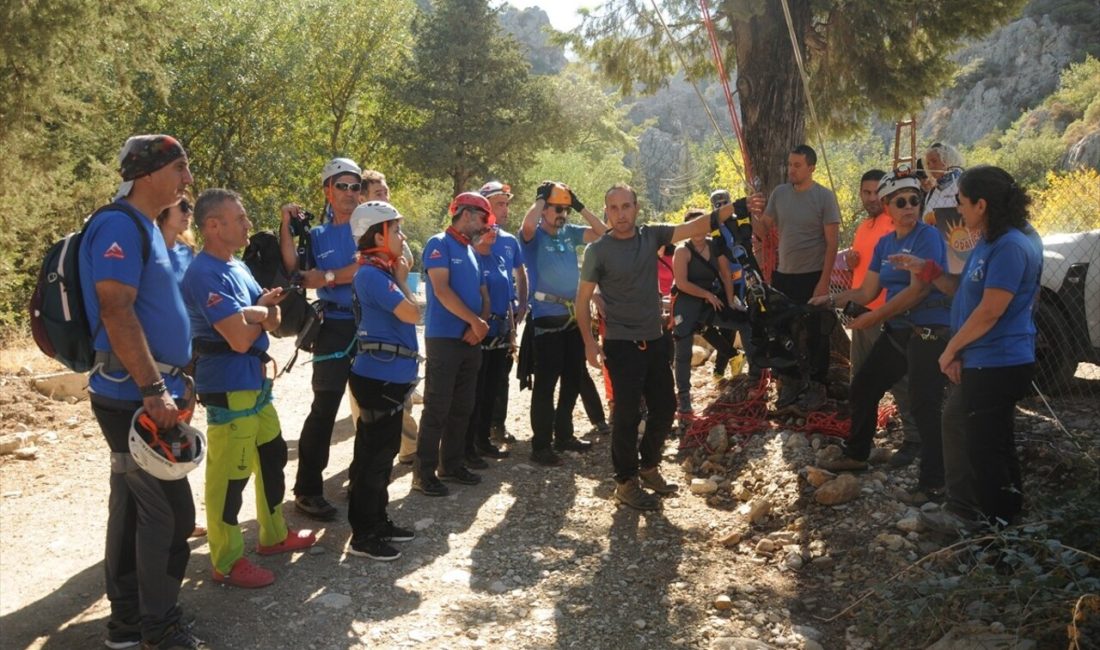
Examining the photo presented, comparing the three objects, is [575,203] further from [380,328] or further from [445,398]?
[380,328]

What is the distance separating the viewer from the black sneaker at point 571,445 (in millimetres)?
6812

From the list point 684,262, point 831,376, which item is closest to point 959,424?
point 831,376

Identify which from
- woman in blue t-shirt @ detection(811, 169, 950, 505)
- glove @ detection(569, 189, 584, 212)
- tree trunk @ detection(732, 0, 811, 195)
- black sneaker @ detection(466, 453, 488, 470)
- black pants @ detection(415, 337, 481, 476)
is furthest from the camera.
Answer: tree trunk @ detection(732, 0, 811, 195)

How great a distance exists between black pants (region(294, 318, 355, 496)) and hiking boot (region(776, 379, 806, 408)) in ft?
10.9

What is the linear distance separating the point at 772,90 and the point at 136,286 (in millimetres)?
5734

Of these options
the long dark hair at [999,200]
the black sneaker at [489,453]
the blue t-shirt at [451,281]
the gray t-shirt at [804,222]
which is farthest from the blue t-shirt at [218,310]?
the gray t-shirt at [804,222]

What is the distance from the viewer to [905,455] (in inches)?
212

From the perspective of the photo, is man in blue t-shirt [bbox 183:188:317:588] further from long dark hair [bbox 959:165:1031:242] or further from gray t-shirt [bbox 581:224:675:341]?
long dark hair [bbox 959:165:1031:242]

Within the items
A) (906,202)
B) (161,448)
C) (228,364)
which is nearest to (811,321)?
(906,202)

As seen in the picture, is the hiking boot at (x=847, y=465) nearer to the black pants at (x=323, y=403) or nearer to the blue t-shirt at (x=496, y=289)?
the blue t-shirt at (x=496, y=289)

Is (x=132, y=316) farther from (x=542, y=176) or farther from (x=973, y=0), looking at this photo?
(x=542, y=176)

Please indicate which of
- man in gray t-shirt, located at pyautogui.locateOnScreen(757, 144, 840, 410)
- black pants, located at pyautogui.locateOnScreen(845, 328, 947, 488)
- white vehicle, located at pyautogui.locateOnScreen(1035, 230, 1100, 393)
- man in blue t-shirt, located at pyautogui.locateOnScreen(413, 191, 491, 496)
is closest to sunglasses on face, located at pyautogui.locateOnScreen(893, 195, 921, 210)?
black pants, located at pyautogui.locateOnScreen(845, 328, 947, 488)

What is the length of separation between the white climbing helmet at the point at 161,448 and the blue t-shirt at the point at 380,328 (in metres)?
1.29

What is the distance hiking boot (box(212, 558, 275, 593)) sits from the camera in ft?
13.9
